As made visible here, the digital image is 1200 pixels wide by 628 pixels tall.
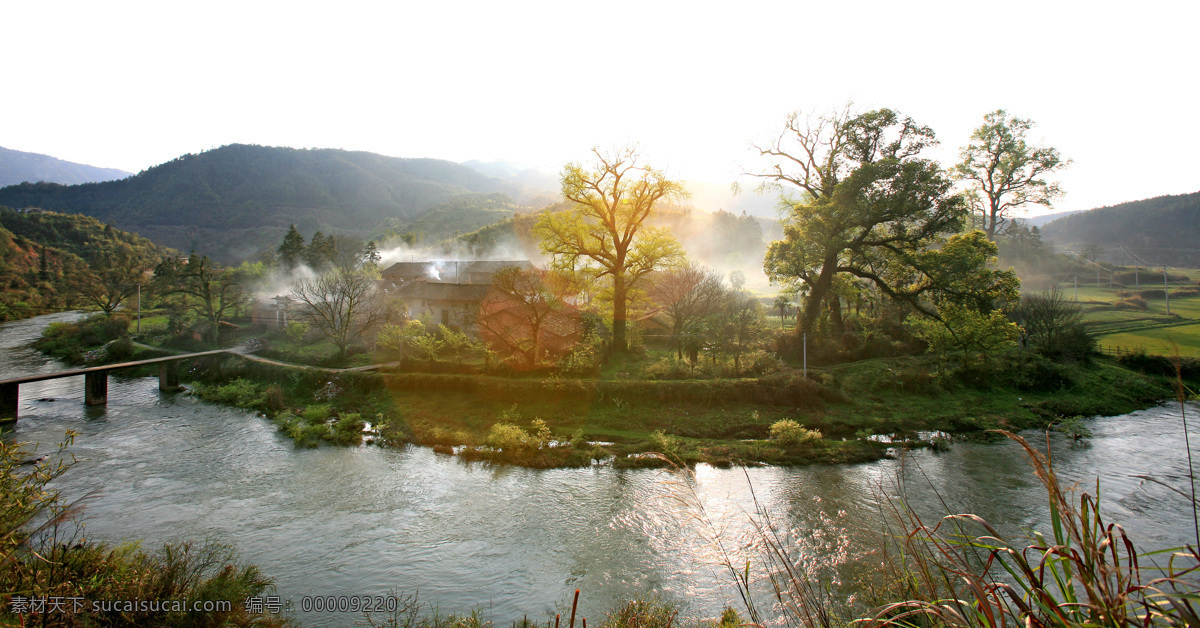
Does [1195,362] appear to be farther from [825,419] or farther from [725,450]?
[725,450]

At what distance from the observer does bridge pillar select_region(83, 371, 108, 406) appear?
68.3 feet

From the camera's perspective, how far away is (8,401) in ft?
61.4

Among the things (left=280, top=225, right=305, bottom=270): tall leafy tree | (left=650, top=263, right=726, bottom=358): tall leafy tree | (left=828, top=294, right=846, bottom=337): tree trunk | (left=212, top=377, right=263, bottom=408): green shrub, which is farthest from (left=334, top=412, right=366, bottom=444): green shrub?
(left=280, top=225, right=305, bottom=270): tall leafy tree

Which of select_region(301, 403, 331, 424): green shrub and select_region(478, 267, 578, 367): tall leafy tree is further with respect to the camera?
select_region(478, 267, 578, 367): tall leafy tree

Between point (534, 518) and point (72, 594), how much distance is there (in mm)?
6537

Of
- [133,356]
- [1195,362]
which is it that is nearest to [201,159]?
[133,356]

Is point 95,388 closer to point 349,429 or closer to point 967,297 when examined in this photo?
point 349,429

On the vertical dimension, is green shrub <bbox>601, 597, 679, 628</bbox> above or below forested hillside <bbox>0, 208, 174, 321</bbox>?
below

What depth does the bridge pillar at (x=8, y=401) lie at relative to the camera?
18.5 metres

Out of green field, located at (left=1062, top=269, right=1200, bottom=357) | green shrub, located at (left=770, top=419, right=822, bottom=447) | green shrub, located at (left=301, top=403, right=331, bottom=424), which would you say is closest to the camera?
green shrub, located at (left=770, top=419, right=822, bottom=447)

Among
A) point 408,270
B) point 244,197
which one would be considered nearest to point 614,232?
point 408,270

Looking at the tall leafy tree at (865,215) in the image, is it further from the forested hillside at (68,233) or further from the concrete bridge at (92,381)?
the forested hillside at (68,233)

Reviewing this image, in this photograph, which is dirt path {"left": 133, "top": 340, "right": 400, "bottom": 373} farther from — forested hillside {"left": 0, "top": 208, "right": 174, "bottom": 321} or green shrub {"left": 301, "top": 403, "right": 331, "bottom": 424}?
forested hillside {"left": 0, "top": 208, "right": 174, "bottom": 321}

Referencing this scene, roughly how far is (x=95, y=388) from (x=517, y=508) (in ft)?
72.4
